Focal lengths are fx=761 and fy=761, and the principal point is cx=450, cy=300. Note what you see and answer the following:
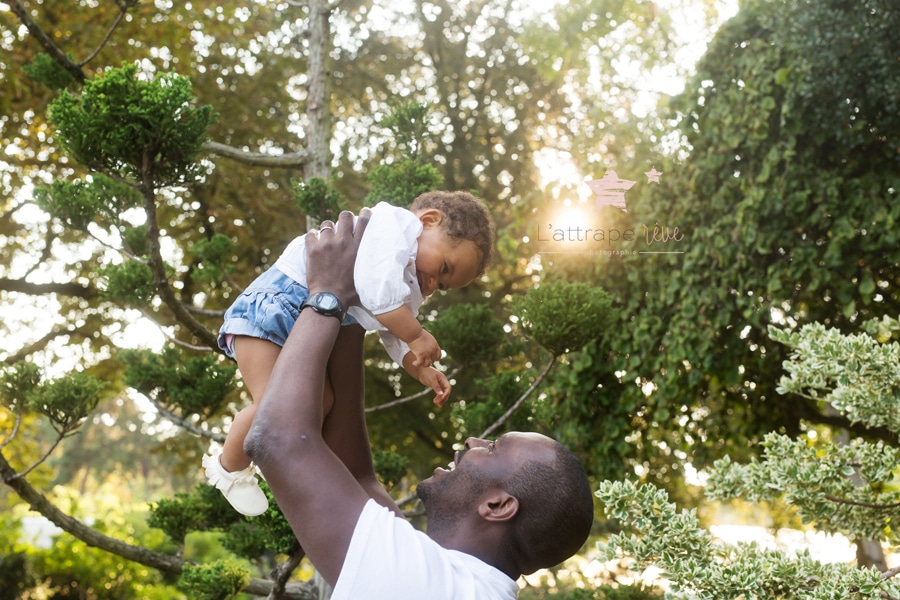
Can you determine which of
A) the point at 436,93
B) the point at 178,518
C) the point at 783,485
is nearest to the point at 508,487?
the point at 783,485

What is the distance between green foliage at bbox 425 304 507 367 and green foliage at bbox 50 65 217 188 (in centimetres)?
153

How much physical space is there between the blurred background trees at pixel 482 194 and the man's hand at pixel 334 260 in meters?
1.57

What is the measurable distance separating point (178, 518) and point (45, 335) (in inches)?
208

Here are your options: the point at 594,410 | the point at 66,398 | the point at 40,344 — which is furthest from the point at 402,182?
the point at 40,344

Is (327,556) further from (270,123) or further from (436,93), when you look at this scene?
(436,93)

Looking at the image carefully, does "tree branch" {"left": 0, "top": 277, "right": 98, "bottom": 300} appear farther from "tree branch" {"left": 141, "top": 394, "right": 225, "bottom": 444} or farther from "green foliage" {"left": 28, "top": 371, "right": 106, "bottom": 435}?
"green foliage" {"left": 28, "top": 371, "right": 106, "bottom": 435}

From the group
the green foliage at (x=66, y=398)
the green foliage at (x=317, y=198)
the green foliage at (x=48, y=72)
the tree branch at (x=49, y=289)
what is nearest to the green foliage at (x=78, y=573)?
the tree branch at (x=49, y=289)

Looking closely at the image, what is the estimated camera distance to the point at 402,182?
12.1ft

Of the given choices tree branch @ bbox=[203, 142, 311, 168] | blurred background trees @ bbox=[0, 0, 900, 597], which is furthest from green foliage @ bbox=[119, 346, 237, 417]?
tree branch @ bbox=[203, 142, 311, 168]

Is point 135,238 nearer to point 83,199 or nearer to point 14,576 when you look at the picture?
point 83,199

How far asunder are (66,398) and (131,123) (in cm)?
146

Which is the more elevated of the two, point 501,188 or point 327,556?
point 501,188

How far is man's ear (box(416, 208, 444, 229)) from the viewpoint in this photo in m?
2.12

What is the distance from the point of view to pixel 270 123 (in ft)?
25.8
